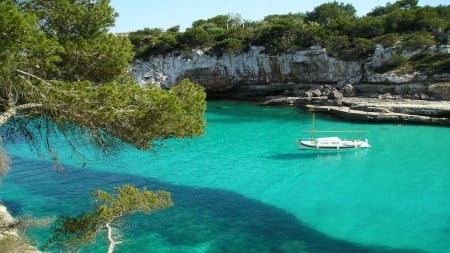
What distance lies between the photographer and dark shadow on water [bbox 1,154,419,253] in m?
14.7

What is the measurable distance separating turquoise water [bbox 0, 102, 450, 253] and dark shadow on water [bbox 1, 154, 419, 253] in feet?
0.16

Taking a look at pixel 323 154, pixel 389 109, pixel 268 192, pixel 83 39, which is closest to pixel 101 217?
pixel 83 39

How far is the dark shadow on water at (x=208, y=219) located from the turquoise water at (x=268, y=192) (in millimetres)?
48

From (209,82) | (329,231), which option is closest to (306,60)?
(209,82)

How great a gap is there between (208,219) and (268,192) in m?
4.76

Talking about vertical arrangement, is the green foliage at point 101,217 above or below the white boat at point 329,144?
above

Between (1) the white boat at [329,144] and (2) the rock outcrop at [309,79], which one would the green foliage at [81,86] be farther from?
(2) the rock outcrop at [309,79]

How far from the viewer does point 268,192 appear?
68.4 feet

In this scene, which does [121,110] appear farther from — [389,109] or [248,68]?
[248,68]

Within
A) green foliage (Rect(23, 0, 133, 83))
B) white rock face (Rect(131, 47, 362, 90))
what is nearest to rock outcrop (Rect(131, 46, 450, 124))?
white rock face (Rect(131, 47, 362, 90))

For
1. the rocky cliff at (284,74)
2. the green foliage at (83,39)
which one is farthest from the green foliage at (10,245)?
the rocky cliff at (284,74)

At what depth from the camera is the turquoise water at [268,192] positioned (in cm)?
1512

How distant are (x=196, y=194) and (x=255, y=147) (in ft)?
38.4

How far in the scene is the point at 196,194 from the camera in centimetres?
2031
